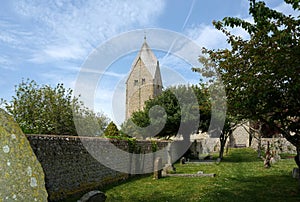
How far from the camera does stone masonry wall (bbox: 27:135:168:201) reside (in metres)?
9.05

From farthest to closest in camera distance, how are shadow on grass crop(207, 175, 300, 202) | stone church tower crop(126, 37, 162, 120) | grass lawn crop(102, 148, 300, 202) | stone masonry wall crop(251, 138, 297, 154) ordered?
stone church tower crop(126, 37, 162, 120) < stone masonry wall crop(251, 138, 297, 154) < grass lawn crop(102, 148, 300, 202) < shadow on grass crop(207, 175, 300, 202)

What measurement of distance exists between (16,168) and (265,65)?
25.4ft

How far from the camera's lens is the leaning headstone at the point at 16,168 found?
244cm

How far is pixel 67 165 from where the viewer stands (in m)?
10.2

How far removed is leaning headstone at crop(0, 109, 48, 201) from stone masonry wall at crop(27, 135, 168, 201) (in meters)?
6.33

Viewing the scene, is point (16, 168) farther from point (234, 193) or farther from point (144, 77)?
point (144, 77)

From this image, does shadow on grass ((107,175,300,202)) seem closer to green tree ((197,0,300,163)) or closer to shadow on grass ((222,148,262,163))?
green tree ((197,0,300,163))

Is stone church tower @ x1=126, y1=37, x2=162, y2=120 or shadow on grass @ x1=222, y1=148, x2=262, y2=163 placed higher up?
stone church tower @ x1=126, y1=37, x2=162, y2=120

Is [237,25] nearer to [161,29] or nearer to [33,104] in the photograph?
[161,29]

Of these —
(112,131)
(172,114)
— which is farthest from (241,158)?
(112,131)

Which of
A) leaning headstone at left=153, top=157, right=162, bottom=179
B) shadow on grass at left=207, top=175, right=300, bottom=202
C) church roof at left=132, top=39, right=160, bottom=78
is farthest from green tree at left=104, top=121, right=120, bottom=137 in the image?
shadow on grass at left=207, top=175, right=300, bottom=202

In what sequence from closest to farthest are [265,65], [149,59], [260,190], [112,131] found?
[265,65], [260,190], [112,131], [149,59]

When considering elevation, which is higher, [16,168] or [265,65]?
[265,65]

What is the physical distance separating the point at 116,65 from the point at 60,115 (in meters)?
12.5
